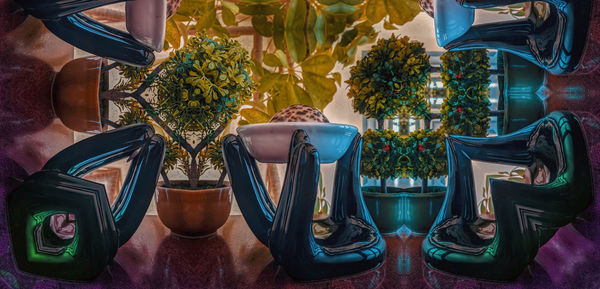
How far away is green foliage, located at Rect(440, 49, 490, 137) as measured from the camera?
0.46 m

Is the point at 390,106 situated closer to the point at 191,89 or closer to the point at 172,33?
the point at 191,89

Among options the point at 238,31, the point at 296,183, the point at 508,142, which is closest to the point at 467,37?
the point at 508,142

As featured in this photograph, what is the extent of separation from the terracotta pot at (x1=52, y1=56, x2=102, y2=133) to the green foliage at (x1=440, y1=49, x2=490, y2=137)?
1.31 feet

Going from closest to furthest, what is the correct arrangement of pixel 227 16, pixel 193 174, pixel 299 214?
pixel 299 214 → pixel 193 174 → pixel 227 16

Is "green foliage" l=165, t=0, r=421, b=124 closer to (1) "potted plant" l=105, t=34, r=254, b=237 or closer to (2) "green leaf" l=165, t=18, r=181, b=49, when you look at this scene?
(2) "green leaf" l=165, t=18, r=181, b=49

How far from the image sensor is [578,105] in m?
0.34

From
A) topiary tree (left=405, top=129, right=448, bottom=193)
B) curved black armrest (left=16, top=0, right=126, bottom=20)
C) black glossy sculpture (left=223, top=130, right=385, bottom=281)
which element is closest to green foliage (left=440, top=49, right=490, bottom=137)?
topiary tree (left=405, top=129, right=448, bottom=193)

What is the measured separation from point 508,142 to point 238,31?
548 millimetres

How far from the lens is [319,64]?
2.06 feet

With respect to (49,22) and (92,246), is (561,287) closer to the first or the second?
(92,246)

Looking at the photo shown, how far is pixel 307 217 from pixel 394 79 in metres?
0.27

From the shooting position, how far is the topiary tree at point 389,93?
1.60 ft

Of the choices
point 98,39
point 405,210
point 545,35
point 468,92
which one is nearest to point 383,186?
point 405,210

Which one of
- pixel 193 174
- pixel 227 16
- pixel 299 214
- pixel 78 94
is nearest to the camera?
pixel 299 214
